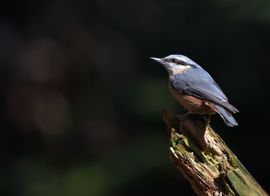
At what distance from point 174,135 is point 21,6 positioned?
5.44 m

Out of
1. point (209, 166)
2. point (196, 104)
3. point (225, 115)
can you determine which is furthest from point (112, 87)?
point (209, 166)

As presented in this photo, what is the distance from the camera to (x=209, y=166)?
12.2 ft

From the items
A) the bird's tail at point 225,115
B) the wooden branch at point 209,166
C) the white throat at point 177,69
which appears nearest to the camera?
the wooden branch at point 209,166

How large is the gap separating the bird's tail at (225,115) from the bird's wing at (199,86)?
29 mm

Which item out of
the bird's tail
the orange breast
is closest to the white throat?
the orange breast

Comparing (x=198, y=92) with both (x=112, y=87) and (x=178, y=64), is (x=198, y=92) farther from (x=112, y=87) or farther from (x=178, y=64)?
(x=112, y=87)

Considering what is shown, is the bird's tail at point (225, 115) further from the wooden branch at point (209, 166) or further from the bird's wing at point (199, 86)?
the wooden branch at point (209, 166)

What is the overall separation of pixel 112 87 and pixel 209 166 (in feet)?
15.8

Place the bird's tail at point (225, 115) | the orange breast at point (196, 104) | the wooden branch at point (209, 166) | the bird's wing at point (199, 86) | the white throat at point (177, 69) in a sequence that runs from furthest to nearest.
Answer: the white throat at point (177, 69) < the orange breast at point (196, 104) < the bird's wing at point (199, 86) < the bird's tail at point (225, 115) < the wooden branch at point (209, 166)

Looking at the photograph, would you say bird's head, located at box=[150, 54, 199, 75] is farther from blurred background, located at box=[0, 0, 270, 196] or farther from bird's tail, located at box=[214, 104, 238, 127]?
blurred background, located at box=[0, 0, 270, 196]

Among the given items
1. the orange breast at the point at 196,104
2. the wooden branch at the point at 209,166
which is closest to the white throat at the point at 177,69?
the orange breast at the point at 196,104

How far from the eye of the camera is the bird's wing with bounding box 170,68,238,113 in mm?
4223

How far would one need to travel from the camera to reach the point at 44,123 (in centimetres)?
850

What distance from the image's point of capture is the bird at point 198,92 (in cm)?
419
